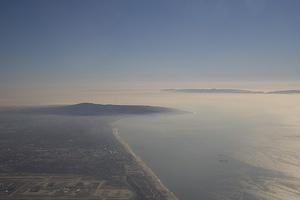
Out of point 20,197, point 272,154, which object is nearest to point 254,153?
point 272,154

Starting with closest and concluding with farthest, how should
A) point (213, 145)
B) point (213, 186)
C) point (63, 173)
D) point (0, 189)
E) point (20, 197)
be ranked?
point (20, 197) < point (0, 189) < point (213, 186) < point (63, 173) < point (213, 145)

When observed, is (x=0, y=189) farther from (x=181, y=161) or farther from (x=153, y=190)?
(x=181, y=161)

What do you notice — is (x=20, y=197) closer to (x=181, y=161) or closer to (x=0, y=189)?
(x=0, y=189)

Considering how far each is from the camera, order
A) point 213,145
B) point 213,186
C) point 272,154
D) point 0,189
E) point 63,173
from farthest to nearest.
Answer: point 213,145 → point 272,154 → point 63,173 → point 213,186 → point 0,189

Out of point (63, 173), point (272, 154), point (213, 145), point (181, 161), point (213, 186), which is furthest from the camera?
point (213, 145)

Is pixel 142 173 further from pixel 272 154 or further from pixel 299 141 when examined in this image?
pixel 299 141

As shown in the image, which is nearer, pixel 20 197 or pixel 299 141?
pixel 20 197

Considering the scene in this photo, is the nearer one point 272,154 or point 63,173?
point 63,173

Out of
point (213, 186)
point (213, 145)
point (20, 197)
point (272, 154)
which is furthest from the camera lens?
point (213, 145)

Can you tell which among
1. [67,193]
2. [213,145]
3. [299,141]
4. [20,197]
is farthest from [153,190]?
[299,141]
